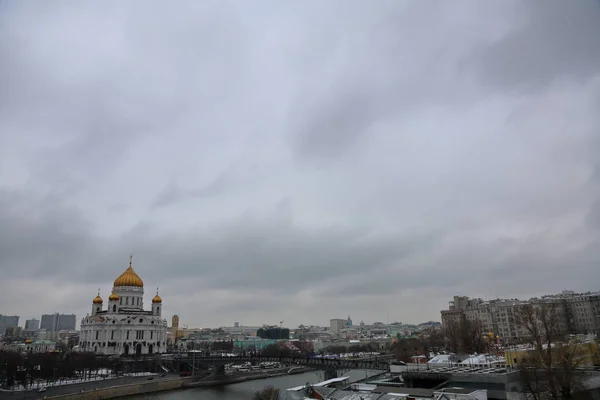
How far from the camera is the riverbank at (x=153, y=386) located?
4438cm

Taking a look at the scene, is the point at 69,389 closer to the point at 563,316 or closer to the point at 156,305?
the point at 156,305

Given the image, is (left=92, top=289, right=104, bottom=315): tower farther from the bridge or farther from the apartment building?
the apartment building

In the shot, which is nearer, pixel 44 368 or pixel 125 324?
pixel 44 368

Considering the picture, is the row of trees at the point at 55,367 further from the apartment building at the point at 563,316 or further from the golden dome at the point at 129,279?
the apartment building at the point at 563,316


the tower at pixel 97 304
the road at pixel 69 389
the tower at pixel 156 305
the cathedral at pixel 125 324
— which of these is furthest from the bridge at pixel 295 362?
the tower at pixel 97 304

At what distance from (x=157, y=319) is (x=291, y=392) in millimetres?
66073

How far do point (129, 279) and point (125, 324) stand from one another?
31.2ft

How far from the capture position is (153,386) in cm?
5366

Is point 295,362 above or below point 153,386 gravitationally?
above

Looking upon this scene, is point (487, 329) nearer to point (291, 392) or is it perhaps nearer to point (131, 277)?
point (131, 277)

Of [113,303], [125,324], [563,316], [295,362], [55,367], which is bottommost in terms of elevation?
[295,362]

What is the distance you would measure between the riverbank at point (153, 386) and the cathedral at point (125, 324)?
25.7m

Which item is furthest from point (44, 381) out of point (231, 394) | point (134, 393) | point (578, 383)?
point (578, 383)

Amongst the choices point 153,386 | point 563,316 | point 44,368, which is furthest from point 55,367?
point 563,316
